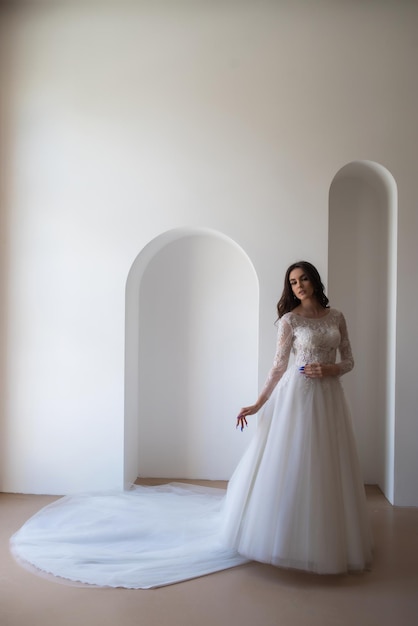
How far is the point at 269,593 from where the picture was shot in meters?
2.50

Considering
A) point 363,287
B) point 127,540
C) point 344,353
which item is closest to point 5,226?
point 127,540

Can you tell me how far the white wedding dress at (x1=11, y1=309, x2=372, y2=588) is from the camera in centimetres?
262

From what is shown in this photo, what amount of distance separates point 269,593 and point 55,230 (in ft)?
10.4

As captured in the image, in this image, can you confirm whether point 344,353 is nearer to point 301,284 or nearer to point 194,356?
point 301,284

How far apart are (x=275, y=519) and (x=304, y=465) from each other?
352mm

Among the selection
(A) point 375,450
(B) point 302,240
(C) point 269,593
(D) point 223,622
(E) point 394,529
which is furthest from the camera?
(A) point 375,450

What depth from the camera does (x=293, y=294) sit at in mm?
3135

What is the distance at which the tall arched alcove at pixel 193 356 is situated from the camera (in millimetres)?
4379

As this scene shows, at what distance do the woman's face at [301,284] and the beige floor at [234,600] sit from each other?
1.70m

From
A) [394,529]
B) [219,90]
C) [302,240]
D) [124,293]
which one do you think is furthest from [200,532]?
[219,90]

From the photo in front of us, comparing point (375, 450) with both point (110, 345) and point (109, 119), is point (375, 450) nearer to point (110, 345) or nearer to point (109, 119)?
point (110, 345)

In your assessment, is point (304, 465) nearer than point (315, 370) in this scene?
Yes

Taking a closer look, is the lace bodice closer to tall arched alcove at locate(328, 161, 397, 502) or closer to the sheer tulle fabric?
the sheer tulle fabric

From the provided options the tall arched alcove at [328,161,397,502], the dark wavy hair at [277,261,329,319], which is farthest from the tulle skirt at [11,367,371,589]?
the tall arched alcove at [328,161,397,502]
